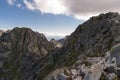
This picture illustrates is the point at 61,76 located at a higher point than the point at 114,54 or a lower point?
lower

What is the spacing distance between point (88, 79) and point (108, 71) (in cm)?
463

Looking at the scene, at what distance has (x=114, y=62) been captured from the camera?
167 ft

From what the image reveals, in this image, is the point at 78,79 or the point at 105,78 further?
the point at 78,79

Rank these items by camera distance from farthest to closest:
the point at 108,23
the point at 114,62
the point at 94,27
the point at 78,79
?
the point at 94,27 → the point at 108,23 → the point at 78,79 → the point at 114,62

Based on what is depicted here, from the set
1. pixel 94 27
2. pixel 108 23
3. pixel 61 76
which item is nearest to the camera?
pixel 61 76

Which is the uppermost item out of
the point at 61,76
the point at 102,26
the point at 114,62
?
the point at 102,26

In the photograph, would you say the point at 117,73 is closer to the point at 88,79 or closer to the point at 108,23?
the point at 88,79

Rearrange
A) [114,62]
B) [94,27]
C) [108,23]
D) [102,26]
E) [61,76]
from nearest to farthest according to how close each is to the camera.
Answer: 1. [114,62]
2. [61,76]
3. [108,23]
4. [102,26]
5. [94,27]

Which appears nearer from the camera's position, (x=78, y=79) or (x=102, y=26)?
(x=78, y=79)

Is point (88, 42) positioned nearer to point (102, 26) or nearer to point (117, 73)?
point (102, 26)

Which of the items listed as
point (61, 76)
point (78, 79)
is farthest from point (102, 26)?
point (78, 79)

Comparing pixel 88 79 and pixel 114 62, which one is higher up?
pixel 114 62

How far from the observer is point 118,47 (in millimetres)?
52844

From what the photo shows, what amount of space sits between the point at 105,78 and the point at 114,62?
15.9 feet
